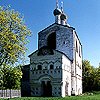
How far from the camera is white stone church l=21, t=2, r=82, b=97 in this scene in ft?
135

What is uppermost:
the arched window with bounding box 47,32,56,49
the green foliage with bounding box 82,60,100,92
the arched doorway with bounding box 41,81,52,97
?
the arched window with bounding box 47,32,56,49

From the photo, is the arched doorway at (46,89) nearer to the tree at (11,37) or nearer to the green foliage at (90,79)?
the tree at (11,37)

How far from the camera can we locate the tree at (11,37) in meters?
30.8

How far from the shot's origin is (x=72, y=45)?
4684cm

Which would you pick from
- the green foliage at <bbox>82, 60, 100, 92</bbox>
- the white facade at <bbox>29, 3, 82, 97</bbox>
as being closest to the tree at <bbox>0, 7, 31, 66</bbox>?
the white facade at <bbox>29, 3, 82, 97</bbox>

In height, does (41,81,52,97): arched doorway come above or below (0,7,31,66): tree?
below

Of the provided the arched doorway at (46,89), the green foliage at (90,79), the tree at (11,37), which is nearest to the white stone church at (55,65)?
the arched doorway at (46,89)

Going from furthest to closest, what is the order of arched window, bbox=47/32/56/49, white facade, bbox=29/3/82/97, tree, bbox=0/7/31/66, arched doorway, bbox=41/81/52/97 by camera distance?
arched window, bbox=47/32/56/49 → arched doorway, bbox=41/81/52/97 → white facade, bbox=29/3/82/97 → tree, bbox=0/7/31/66

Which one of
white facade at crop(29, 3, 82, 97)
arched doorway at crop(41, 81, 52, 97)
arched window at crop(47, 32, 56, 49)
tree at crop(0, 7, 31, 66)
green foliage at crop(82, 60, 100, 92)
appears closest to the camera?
tree at crop(0, 7, 31, 66)

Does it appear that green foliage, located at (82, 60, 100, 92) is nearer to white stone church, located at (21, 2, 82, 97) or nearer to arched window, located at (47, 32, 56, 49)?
white stone church, located at (21, 2, 82, 97)

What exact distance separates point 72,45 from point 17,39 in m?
16.1

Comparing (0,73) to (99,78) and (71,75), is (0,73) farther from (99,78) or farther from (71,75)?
(99,78)

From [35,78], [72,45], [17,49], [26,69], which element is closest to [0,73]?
[17,49]

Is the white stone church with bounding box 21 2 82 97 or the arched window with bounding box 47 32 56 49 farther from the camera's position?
the arched window with bounding box 47 32 56 49
